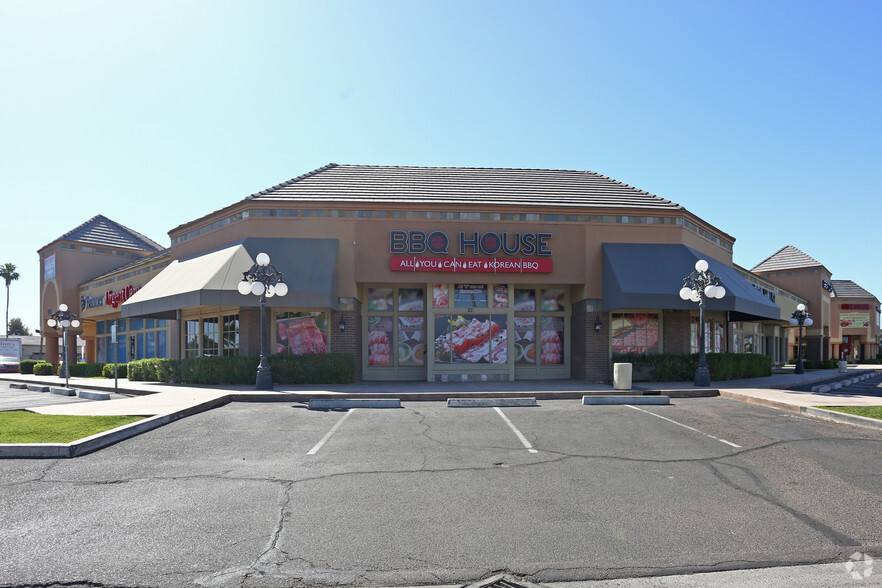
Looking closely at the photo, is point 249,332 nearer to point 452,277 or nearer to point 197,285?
point 197,285

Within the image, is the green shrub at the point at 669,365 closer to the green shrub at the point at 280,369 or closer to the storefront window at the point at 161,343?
the green shrub at the point at 280,369

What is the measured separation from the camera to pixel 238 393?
15.5 m

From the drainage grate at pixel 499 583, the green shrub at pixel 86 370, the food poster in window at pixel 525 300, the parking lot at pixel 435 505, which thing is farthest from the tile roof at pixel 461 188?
the drainage grate at pixel 499 583

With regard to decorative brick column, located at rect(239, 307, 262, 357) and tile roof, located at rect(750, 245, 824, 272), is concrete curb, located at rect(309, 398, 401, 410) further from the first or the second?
tile roof, located at rect(750, 245, 824, 272)

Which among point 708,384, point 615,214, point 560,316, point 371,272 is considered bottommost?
point 708,384

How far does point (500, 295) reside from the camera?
70.6ft

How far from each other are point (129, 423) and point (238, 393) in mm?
4955

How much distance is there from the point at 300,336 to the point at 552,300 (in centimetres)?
992

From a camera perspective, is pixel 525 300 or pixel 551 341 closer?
pixel 525 300

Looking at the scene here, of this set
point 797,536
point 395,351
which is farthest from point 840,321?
point 797,536

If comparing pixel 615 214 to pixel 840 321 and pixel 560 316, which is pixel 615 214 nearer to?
pixel 560 316

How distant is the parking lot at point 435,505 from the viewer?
453 centimetres

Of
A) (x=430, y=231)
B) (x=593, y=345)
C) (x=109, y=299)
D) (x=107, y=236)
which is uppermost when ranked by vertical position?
(x=107, y=236)

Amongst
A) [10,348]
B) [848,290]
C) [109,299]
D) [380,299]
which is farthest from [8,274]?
[848,290]
